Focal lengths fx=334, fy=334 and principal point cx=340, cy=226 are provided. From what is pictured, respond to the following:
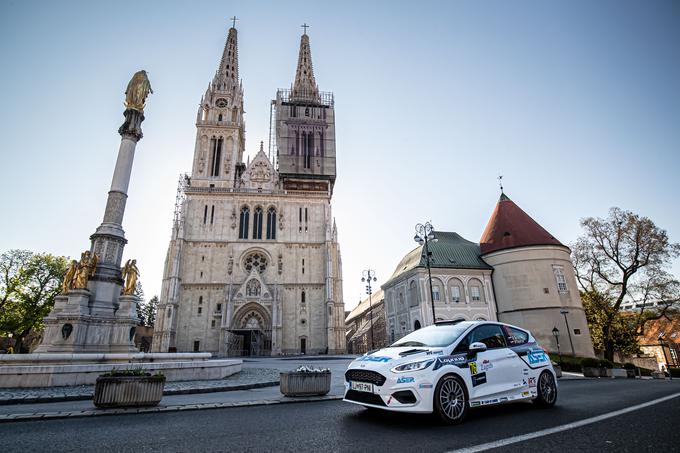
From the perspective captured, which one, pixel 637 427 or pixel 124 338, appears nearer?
pixel 637 427

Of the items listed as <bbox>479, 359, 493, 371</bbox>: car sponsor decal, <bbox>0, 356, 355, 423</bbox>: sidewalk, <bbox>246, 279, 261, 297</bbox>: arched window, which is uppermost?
<bbox>246, 279, 261, 297</bbox>: arched window

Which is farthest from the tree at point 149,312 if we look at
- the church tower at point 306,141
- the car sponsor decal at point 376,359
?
the car sponsor decal at point 376,359

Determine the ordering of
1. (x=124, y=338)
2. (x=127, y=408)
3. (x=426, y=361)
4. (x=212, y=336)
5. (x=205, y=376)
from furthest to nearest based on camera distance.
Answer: (x=212, y=336) < (x=124, y=338) < (x=205, y=376) < (x=127, y=408) < (x=426, y=361)

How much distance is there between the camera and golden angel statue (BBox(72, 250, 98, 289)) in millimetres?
13141

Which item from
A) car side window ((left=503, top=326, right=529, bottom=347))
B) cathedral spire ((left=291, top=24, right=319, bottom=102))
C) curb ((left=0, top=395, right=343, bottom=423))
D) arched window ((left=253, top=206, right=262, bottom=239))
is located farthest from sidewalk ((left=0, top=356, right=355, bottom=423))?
cathedral spire ((left=291, top=24, right=319, bottom=102))

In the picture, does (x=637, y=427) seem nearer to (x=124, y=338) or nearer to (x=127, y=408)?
(x=127, y=408)

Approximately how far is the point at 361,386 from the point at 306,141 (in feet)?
142

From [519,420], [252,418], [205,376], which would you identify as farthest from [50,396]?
[519,420]

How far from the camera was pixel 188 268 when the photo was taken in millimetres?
34562

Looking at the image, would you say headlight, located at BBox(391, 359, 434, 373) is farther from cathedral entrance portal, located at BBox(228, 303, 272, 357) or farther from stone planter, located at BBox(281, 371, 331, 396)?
cathedral entrance portal, located at BBox(228, 303, 272, 357)

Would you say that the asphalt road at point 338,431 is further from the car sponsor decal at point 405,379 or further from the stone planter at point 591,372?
the stone planter at point 591,372

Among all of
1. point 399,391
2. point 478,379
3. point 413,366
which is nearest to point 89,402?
point 399,391

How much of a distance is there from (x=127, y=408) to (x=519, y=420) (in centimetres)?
671

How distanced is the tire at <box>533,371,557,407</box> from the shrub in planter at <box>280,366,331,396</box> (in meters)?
4.26
